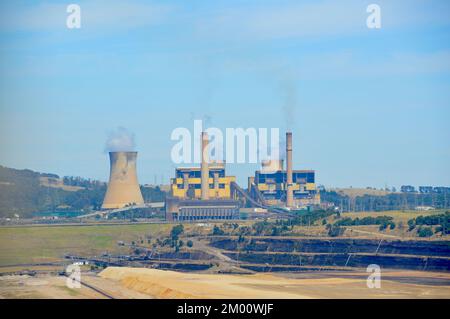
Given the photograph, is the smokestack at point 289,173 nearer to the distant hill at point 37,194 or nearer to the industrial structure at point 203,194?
the industrial structure at point 203,194

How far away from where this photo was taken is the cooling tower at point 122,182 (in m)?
132

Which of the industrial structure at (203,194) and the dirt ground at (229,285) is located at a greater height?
the industrial structure at (203,194)

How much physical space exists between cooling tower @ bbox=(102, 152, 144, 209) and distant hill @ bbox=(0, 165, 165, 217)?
11148mm

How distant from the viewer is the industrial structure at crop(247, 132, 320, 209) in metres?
153

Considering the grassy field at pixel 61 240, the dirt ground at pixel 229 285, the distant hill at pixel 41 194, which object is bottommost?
the dirt ground at pixel 229 285

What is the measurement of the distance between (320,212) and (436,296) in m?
58.7

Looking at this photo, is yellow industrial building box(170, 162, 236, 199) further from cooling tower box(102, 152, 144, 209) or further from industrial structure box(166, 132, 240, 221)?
cooling tower box(102, 152, 144, 209)

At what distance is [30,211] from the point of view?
148 meters

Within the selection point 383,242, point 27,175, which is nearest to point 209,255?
point 383,242

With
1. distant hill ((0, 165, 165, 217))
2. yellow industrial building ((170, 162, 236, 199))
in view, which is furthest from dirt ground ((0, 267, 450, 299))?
yellow industrial building ((170, 162, 236, 199))

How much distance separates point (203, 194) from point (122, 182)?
13875mm

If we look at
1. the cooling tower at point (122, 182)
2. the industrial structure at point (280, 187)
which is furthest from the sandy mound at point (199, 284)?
the industrial structure at point (280, 187)

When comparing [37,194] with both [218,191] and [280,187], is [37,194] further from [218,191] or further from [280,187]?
[280,187]
